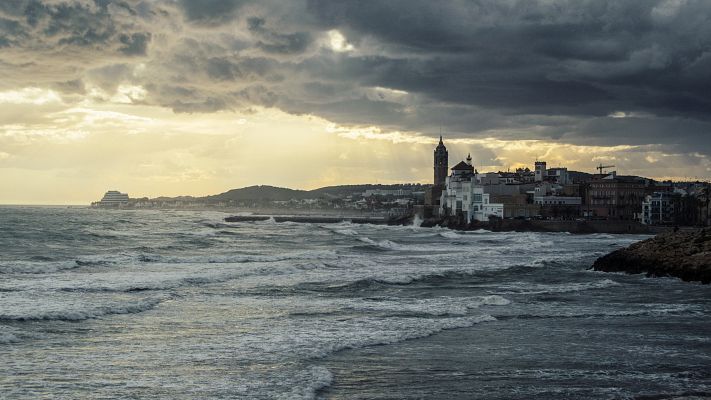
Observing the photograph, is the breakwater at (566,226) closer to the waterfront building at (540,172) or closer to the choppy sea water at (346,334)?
the waterfront building at (540,172)

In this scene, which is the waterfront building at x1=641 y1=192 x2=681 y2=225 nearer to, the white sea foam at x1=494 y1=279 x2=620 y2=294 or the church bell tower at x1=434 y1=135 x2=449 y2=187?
the church bell tower at x1=434 y1=135 x2=449 y2=187

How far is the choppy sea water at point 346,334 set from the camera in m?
14.2

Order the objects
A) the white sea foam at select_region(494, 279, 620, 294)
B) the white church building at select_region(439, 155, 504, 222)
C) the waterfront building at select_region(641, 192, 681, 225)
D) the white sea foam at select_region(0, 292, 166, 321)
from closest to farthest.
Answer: the white sea foam at select_region(0, 292, 166, 321) → the white sea foam at select_region(494, 279, 620, 294) → the waterfront building at select_region(641, 192, 681, 225) → the white church building at select_region(439, 155, 504, 222)

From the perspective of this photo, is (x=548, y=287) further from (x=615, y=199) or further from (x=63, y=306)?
(x=615, y=199)

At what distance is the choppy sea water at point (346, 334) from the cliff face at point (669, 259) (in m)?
1.66

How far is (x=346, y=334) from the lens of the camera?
19.5 m

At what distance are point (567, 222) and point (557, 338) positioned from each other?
280 ft

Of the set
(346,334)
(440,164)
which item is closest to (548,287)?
(346,334)

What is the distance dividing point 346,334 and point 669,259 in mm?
24968

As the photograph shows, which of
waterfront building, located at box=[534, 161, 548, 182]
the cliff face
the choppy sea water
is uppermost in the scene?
waterfront building, located at box=[534, 161, 548, 182]

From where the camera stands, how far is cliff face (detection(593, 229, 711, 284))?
116 ft

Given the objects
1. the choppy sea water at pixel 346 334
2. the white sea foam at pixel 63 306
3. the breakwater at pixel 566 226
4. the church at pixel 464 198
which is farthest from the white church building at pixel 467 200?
the white sea foam at pixel 63 306

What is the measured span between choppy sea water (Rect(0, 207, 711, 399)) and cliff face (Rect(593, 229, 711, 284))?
1.66 metres

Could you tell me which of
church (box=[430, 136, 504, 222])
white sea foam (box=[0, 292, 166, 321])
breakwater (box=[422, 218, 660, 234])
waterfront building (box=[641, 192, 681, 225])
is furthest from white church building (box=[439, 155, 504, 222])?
white sea foam (box=[0, 292, 166, 321])
